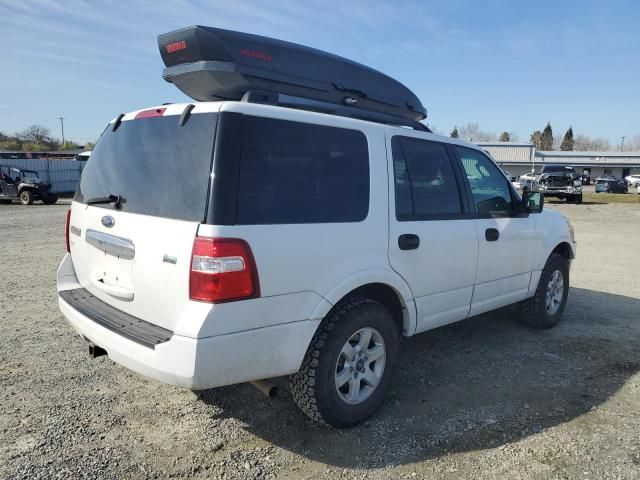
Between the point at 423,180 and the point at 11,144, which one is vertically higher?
the point at 11,144

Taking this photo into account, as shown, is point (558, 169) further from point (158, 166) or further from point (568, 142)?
point (568, 142)

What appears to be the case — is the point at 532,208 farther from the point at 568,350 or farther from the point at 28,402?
the point at 28,402

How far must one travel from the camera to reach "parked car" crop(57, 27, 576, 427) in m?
2.53

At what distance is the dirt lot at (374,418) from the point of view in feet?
9.20

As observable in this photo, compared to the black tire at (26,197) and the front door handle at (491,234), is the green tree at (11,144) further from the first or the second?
the front door handle at (491,234)

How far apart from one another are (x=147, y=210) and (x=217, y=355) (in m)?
0.93

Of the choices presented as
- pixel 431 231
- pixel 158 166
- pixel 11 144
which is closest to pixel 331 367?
pixel 431 231

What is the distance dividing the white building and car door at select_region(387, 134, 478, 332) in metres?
68.0

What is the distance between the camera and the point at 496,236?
13.8 ft

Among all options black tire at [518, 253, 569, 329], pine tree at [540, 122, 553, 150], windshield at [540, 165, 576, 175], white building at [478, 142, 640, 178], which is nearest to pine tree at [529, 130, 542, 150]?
pine tree at [540, 122, 553, 150]

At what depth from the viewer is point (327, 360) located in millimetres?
2959

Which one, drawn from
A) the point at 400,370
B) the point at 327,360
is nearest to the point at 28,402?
the point at 327,360

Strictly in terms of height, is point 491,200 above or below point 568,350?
above

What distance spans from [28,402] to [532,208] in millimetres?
4438
